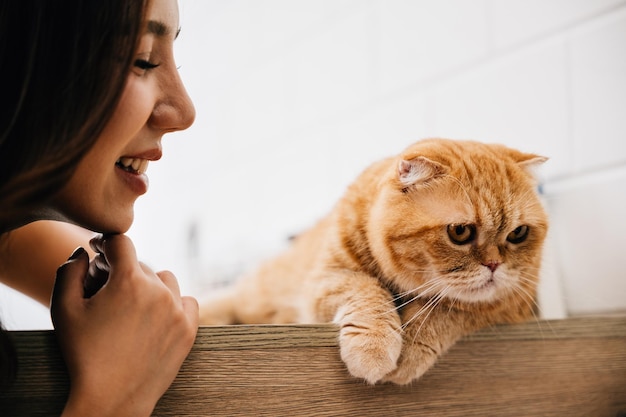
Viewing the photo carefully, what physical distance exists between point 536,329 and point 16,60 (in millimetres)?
853

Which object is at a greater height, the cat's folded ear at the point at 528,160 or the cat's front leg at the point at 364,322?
the cat's folded ear at the point at 528,160

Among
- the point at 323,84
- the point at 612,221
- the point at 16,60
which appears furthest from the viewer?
the point at 323,84

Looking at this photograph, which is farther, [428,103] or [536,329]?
[428,103]

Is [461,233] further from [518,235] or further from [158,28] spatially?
[158,28]

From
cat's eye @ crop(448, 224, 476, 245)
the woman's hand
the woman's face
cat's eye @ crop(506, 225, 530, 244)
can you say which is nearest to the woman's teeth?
the woman's face

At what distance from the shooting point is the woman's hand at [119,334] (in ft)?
1.94

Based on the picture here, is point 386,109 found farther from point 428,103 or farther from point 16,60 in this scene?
point 16,60

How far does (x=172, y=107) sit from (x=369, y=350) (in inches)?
17.5

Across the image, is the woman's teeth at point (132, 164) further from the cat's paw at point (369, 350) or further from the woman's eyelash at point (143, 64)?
the cat's paw at point (369, 350)

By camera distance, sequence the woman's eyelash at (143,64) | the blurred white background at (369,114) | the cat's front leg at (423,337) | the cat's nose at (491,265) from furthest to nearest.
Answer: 1. the blurred white background at (369,114)
2. the cat's nose at (491,265)
3. the cat's front leg at (423,337)
4. the woman's eyelash at (143,64)

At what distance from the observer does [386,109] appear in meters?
1.82

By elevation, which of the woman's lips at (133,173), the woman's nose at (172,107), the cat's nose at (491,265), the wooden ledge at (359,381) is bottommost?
the wooden ledge at (359,381)

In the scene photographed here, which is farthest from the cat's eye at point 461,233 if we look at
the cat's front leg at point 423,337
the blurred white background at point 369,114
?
the blurred white background at point 369,114

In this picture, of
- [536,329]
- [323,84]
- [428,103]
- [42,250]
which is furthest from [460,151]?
[323,84]
